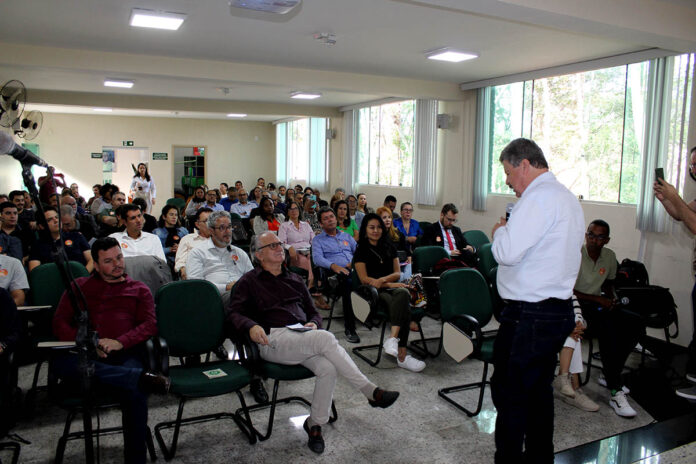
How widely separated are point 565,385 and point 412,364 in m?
1.11

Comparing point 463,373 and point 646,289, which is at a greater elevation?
point 646,289

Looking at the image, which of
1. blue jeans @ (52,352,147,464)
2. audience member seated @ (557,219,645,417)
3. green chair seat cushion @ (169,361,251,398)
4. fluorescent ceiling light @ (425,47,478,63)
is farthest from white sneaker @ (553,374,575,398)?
fluorescent ceiling light @ (425,47,478,63)

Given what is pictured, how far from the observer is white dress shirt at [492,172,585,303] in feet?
7.27

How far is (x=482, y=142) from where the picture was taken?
7.92 meters

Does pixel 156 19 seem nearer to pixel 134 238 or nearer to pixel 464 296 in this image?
pixel 134 238

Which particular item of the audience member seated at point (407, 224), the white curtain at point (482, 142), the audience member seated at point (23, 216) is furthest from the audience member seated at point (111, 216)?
the white curtain at point (482, 142)

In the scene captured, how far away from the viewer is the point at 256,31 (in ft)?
17.4

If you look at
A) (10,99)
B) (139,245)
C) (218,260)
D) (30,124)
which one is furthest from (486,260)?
(30,124)

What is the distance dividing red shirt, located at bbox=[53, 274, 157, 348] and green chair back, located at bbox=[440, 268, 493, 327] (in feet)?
6.43

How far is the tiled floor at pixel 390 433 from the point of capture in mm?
2859

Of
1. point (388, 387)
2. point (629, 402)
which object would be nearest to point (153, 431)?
point (388, 387)

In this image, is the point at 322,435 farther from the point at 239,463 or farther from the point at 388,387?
the point at 388,387

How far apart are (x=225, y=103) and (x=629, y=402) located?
32.0 feet

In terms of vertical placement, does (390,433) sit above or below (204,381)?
below
